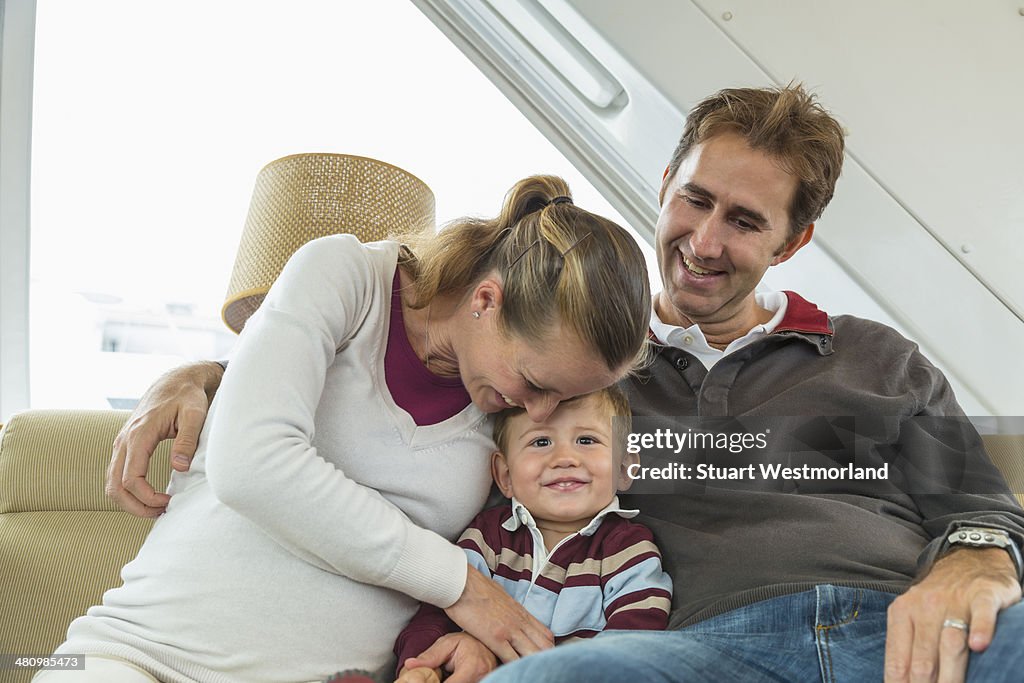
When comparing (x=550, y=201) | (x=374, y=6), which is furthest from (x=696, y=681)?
(x=374, y=6)

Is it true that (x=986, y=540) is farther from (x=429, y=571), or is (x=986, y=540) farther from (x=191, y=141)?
(x=191, y=141)

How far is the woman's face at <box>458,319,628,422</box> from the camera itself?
117cm

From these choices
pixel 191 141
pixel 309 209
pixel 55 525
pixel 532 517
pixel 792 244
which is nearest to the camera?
pixel 532 517

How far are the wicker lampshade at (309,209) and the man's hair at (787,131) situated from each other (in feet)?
2.55

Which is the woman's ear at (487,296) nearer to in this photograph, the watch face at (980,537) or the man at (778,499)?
the man at (778,499)

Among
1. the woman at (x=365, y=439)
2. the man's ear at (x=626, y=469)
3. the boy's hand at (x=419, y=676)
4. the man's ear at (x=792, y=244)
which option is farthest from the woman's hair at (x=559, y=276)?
the man's ear at (x=792, y=244)

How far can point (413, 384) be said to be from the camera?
1.28 meters

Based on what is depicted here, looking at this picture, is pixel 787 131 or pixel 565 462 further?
pixel 787 131

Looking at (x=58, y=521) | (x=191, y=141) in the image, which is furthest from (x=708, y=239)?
(x=191, y=141)

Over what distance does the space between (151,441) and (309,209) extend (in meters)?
0.95

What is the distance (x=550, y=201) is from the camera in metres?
1.31

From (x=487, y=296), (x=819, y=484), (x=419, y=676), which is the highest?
(x=487, y=296)

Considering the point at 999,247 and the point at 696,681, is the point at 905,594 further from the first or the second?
the point at 999,247

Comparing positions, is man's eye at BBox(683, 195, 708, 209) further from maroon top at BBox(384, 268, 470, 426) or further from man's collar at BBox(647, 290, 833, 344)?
maroon top at BBox(384, 268, 470, 426)
